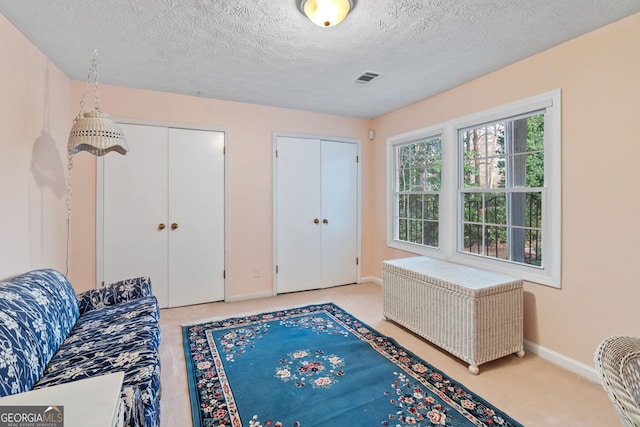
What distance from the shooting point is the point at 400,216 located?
13.4 feet

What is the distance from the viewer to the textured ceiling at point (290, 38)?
1832 millimetres

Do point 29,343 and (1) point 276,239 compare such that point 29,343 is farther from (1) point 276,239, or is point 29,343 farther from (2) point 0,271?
(1) point 276,239

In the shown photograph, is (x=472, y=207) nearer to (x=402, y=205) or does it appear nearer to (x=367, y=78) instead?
(x=402, y=205)

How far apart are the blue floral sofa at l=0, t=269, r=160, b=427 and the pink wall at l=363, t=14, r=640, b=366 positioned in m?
2.70

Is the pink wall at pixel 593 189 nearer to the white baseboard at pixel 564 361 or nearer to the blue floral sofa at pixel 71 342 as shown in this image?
the white baseboard at pixel 564 361

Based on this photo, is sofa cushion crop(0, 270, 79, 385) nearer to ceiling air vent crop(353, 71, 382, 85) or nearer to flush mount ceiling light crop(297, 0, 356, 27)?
flush mount ceiling light crop(297, 0, 356, 27)

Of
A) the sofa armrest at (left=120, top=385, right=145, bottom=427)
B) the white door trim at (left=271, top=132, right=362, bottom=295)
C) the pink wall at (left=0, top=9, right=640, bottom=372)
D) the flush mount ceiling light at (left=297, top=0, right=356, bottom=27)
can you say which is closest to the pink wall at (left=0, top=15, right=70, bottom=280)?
the pink wall at (left=0, top=9, right=640, bottom=372)

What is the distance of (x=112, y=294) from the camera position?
2385 millimetres

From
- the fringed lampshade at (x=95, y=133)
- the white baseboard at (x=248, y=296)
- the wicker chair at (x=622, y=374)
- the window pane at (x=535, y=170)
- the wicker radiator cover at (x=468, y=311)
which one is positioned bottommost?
the white baseboard at (x=248, y=296)

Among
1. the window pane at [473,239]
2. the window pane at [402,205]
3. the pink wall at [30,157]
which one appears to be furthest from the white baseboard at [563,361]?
the pink wall at [30,157]

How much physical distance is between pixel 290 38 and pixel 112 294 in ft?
7.72

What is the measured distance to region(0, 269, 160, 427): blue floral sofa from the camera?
1.27m

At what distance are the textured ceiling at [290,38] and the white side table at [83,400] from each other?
195cm

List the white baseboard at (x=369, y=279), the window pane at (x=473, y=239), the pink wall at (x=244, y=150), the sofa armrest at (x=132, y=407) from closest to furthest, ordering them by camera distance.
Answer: the sofa armrest at (x=132, y=407)
the window pane at (x=473, y=239)
the pink wall at (x=244, y=150)
the white baseboard at (x=369, y=279)
